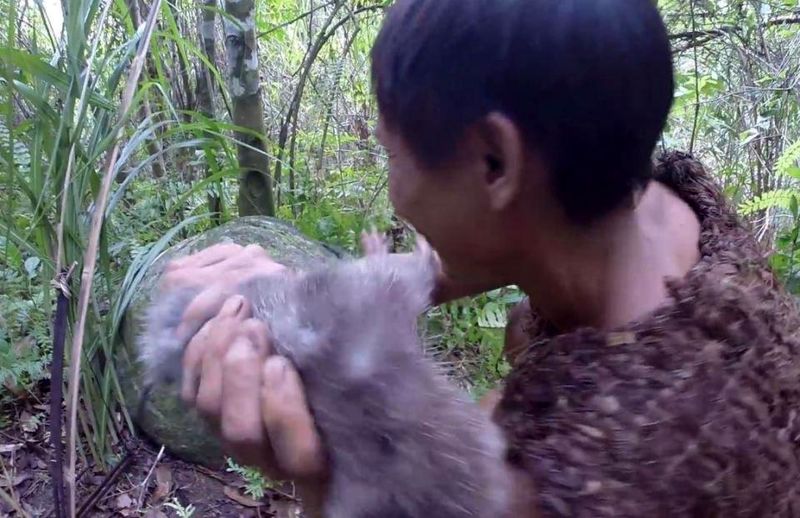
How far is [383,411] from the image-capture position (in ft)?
2.64

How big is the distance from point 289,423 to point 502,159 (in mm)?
375

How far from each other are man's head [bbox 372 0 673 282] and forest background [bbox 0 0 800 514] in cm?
83

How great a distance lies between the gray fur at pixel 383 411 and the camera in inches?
31.3

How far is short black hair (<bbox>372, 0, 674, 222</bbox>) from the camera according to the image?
0.84 meters

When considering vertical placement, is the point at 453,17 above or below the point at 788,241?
below

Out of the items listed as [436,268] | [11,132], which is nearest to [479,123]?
[436,268]

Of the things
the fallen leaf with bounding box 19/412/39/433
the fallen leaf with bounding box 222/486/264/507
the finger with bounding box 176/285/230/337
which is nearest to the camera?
the finger with bounding box 176/285/230/337

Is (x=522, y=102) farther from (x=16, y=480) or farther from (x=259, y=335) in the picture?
(x=16, y=480)

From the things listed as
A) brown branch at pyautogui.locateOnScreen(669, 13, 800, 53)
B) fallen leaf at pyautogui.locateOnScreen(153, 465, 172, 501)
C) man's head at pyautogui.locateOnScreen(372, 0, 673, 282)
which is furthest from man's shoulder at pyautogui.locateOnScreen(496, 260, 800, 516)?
brown branch at pyautogui.locateOnScreen(669, 13, 800, 53)

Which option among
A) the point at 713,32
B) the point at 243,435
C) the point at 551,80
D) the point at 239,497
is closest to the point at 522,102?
the point at 551,80

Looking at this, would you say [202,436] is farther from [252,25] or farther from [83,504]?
[252,25]

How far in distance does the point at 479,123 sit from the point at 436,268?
34cm

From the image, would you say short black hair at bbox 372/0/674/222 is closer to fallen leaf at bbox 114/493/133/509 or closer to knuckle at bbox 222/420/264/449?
knuckle at bbox 222/420/264/449

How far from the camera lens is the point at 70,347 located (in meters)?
1.78
